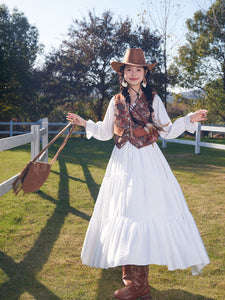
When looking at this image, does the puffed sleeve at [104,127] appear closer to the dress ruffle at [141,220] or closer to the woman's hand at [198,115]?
the dress ruffle at [141,220]

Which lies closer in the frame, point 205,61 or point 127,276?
point 127,276

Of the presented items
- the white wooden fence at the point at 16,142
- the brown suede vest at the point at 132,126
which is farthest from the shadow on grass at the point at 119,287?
the white wooden fence at the point at 16,142

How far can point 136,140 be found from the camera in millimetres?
2930

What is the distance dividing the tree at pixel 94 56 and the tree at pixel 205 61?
114 inches

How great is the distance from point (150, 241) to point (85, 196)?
3.64 meters

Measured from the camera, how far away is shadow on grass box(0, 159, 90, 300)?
282 centimetres

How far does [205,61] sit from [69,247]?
74.6 feet

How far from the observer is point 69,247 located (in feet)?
12.5

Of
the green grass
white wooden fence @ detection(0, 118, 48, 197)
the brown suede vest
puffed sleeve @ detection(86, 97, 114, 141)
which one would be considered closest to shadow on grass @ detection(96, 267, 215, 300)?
the green grass

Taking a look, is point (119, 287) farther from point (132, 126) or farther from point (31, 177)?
point (132, 126)

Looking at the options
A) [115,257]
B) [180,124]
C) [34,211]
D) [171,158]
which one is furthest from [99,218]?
[171,158]

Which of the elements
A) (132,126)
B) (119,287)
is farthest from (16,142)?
(119,287)

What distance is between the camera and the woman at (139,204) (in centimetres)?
256

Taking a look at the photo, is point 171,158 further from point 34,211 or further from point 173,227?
point 173,227
